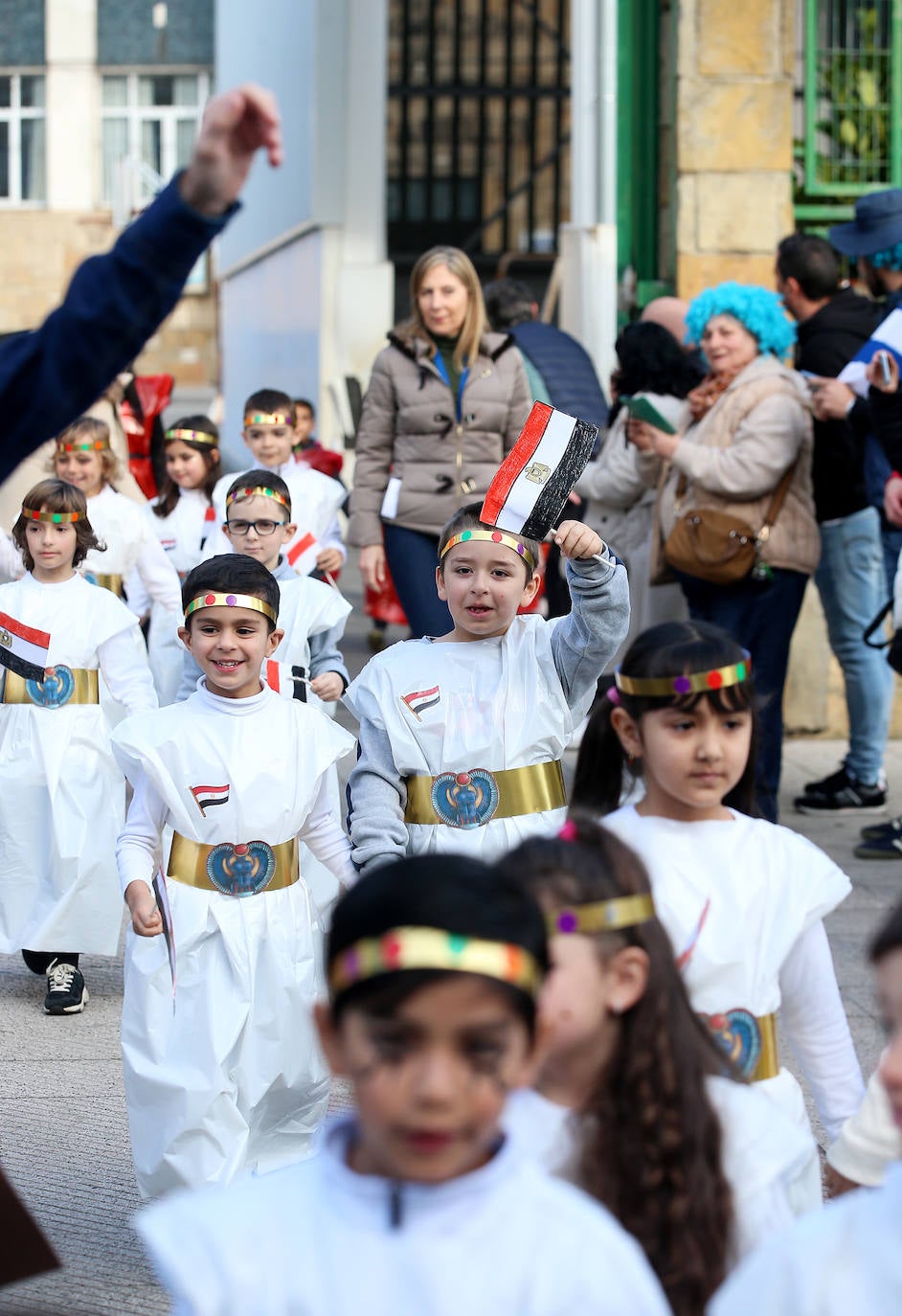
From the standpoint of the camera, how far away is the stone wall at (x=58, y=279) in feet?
119

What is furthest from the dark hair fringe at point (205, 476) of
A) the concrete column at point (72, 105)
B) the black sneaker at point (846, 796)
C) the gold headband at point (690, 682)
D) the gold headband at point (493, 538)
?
the concrete column at point (72, 105)

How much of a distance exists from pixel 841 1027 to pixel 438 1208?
1.46 metres

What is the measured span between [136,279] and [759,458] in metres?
4.98

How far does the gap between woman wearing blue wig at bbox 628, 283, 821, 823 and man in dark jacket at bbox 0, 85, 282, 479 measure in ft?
16.1

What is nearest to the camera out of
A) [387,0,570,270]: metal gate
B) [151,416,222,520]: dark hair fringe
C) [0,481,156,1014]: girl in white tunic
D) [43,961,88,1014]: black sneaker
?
[43,961,88,1014]: black sneaker

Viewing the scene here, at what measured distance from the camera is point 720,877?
3158 mm

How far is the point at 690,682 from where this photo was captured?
3.31 m

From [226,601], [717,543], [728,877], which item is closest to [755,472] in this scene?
[717,543]

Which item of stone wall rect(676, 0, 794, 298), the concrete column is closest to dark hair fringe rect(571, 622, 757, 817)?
stone wall rect(676, 0, 794, 298)

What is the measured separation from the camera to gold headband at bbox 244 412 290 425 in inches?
331

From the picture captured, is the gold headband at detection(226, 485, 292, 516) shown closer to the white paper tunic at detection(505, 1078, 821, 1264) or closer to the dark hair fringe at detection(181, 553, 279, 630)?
the dark hair fringe at detection(181, 553, 279, 630)

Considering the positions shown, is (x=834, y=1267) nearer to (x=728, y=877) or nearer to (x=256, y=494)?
(x=728, y=877)

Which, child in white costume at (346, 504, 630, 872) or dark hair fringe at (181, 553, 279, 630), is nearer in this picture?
child in white costume at (346, 504, 630, 872)

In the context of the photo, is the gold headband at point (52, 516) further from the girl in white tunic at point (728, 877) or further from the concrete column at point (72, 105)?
the concrete column at point (72, 105)
